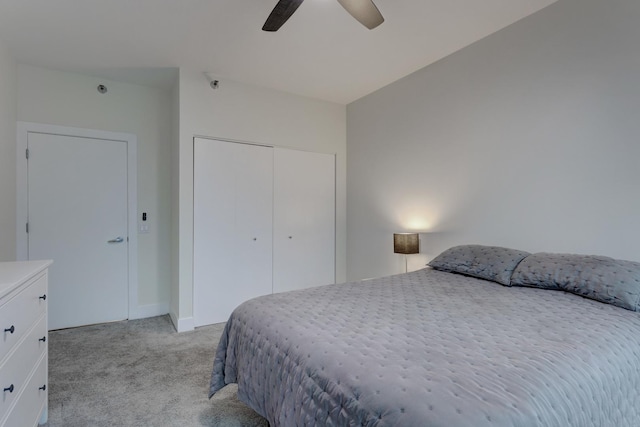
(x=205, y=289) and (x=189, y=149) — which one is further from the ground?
(x=189, y=149)

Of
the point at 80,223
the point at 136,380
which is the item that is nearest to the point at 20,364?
the point at 136,380

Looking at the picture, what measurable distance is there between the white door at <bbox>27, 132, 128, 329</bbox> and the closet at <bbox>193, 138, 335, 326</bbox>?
912 mm

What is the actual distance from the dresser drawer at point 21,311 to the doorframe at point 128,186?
181 centimetres

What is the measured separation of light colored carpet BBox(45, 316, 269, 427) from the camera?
1775 millimetres

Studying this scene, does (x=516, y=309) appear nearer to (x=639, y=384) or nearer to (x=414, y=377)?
(x=639, y=384)

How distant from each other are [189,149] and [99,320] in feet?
6.55

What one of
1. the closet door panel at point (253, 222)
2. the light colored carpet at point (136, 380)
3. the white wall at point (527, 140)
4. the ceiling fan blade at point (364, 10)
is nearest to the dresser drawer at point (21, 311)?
the light colored carpet at point (136, 380)

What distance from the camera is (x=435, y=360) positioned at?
1.04 metres

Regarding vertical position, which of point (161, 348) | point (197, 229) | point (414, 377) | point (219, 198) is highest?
point (219, 198)

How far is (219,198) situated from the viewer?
3.30 meters

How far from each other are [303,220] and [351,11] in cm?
244

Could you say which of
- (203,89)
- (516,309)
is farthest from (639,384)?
(203,89)

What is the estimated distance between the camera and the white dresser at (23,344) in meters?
1.19

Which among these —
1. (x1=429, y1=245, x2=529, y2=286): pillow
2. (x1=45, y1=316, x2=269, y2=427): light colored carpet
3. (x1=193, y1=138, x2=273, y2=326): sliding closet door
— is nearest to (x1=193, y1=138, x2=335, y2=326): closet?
(x1=193, y1=138, x2=273, y2=326): sliding closet door
